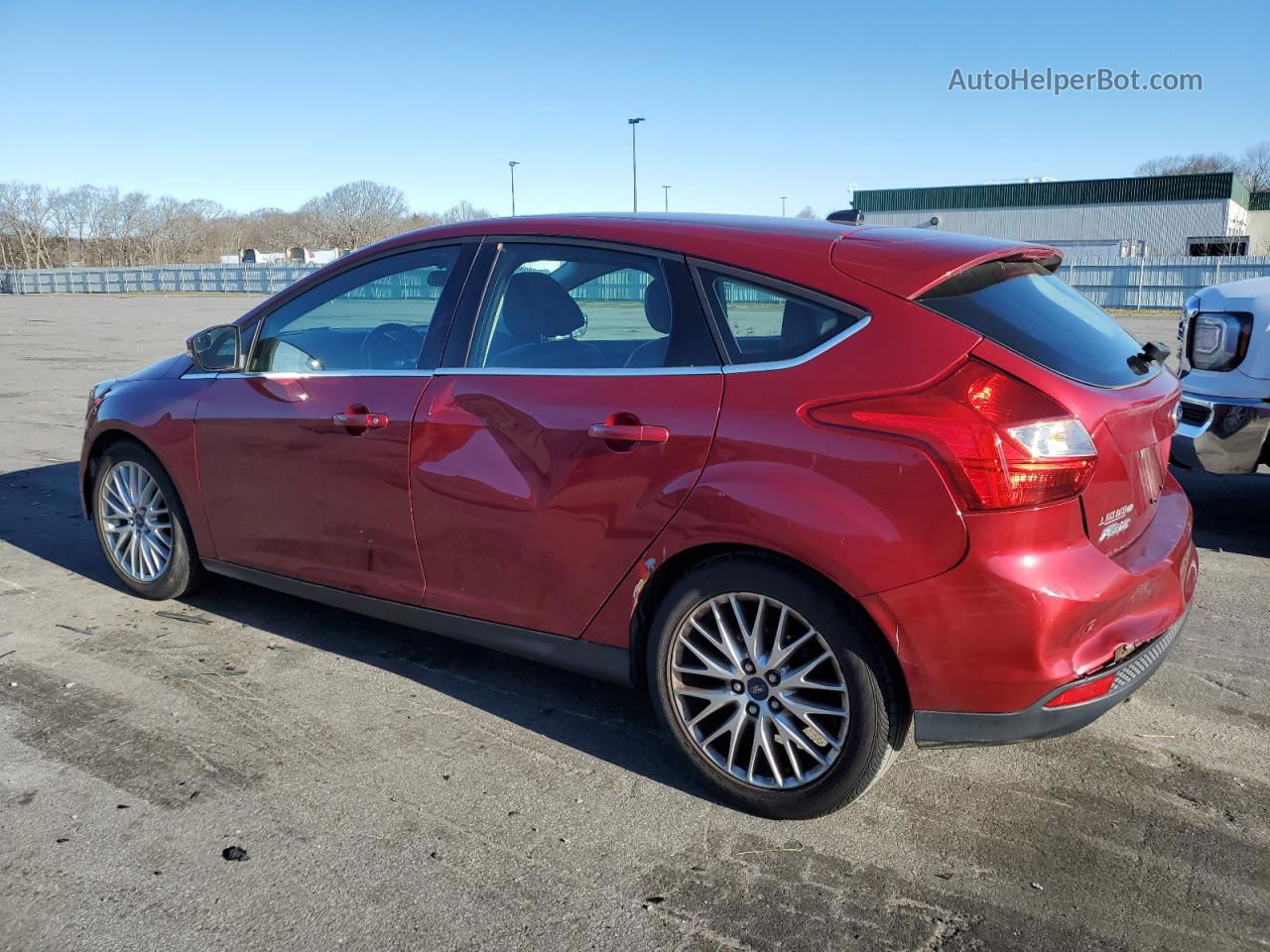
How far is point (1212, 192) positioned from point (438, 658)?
2201 inches

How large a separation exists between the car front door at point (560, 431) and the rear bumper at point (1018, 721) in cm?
93

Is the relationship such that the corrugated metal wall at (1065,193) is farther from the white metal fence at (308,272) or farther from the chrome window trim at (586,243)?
the chrome window trim at (586,243)

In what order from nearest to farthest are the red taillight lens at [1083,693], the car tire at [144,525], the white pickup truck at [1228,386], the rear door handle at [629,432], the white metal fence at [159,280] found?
the red taillight lens at [1083,693]
the rear door handle at [629,432]
the car tire at [144,525]
the white pickup truck at [1228,386]
the white metal fence at [159,280]

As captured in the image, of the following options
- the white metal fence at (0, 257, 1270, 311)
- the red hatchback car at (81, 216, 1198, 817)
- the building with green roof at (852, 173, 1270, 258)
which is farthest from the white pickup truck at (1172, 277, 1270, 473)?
the building with green roof at (852, 173, 1270, 258)

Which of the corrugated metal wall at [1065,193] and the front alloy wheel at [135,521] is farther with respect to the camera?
the corrugated metal wall at [1065,193]

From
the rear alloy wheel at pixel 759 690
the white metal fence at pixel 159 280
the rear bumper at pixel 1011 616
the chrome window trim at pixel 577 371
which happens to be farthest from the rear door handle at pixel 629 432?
the white metal fence at pixel 159 280

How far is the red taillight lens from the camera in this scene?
269 cm

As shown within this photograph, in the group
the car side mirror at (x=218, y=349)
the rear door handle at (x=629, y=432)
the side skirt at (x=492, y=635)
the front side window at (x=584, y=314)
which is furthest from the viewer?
the car side mirror at (x=218, y=349)

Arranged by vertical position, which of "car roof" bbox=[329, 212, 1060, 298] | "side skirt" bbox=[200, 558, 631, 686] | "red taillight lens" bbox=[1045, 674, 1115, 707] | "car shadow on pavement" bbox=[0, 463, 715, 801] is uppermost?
"car roof" bbox=[329, 212, 1060, 298]

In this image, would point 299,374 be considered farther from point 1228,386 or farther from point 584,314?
point 1228,386

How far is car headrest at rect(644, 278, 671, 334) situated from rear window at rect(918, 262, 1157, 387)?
78cm

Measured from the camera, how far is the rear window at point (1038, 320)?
110 inches

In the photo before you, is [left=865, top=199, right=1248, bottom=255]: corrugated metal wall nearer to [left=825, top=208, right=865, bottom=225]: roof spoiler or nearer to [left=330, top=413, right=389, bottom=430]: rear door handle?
[left=825, top=208, right=865, bottom=225]: roof spoiler

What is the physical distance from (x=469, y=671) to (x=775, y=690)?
1.58m
